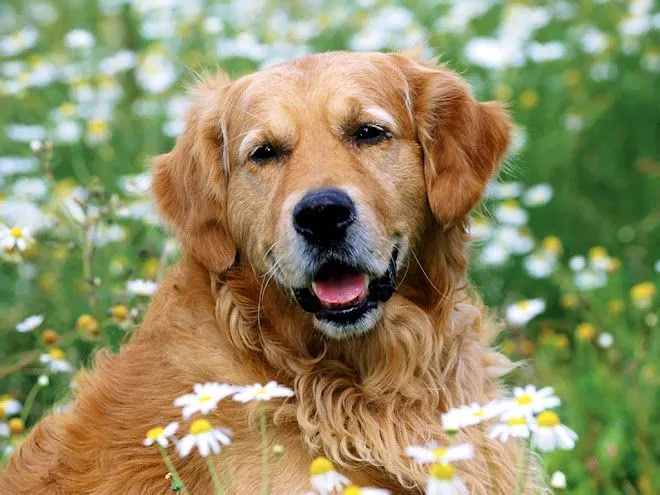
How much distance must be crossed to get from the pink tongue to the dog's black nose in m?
0.16

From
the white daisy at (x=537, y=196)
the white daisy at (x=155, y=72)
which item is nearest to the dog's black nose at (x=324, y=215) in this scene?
the white daisy at (x=537, y=196)

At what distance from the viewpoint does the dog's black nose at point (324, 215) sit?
134 inches

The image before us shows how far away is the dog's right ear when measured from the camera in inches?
149

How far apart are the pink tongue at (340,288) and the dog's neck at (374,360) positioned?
0.11 metres

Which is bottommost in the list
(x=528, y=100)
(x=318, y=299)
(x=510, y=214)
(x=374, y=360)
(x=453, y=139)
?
(x=528, y=100)

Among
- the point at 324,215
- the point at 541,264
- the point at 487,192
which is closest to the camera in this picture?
the point at 324,215

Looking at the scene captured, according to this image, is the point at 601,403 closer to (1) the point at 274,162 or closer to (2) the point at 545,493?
(2) the point at 545,493

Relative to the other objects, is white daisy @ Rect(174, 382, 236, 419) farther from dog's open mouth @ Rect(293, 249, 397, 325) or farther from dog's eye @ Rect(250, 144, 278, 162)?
dog's eye @ Rect(250, 144, 278, 162)

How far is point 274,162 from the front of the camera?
3.73m

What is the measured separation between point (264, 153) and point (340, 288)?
1.79ft

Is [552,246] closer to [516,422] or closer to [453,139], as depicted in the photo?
[453,139]

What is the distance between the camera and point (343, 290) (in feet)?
11.9

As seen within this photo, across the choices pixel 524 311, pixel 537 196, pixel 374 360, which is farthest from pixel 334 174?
pixel 537 196

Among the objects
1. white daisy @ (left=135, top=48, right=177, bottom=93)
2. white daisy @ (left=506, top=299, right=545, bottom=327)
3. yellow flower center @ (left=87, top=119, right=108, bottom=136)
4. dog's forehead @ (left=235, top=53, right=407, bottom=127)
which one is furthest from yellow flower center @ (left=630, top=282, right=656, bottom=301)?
white daisy @ (left=135, top=48, right=177, bottom=93)
